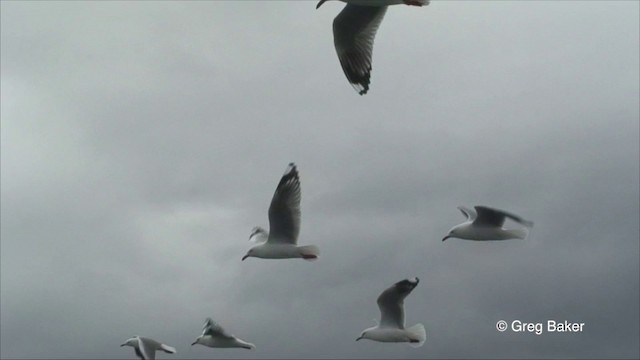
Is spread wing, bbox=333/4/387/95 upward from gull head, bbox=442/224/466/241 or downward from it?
upward

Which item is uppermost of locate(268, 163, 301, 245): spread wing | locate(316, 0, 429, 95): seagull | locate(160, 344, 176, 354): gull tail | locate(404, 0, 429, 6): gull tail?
locate(316, 0, 429, 95): seagull

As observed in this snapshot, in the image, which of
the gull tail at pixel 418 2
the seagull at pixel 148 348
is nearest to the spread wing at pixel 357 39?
the gull tail at pixel 418 2

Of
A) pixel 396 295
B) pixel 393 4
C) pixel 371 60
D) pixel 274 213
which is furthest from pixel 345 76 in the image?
pixel 396 295

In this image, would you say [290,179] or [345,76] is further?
[290,179]

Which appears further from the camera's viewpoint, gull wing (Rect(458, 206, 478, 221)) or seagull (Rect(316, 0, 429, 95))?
gull wing (Rect(458, 206, 478, 221))

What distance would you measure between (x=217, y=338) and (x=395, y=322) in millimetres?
3890

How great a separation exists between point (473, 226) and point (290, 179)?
12.0 feet

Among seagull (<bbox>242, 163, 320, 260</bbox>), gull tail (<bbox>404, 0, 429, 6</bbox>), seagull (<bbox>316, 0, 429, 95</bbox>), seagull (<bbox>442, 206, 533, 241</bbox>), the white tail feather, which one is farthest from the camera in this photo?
seagull (<bbox>242, 163, 320, 260</bbox>)

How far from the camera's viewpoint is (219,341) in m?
25.5

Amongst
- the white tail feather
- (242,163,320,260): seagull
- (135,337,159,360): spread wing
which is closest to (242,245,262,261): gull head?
(242,163,320,260): seagull

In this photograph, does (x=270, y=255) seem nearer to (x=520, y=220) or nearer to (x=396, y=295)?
(x=396, y=295)

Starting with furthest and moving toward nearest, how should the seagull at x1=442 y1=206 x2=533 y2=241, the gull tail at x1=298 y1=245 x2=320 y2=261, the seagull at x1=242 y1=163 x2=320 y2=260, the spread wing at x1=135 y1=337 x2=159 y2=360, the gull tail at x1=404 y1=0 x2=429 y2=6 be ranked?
1. the spread wing at x1=135 y1=337 x2=159 y2=360
2. the seagull at x1=242 y1=163 x2=320 y2=260
3. the gull tail at x1=298 y1=245 x2=320 y2=261
4. the seagull at x1=442 y1=206 x2=533 y2=241
5. the gull tail at x1=404 y1=0 x2=429 y2=6

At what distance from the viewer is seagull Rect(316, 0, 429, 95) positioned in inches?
801

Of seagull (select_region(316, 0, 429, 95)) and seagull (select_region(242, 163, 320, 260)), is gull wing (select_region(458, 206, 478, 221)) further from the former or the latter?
seagull (select_region(316, 0, 429, 95))
